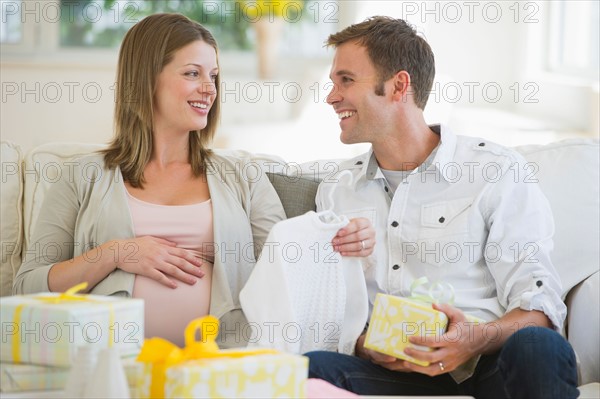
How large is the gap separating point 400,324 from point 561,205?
658 millimetres

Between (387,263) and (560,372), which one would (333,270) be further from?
(560,372)

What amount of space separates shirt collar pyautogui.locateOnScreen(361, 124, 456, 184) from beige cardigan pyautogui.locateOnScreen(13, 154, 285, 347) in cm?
24

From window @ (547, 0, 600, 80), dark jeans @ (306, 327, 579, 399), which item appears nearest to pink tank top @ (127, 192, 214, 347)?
dark jeans @ (306, 327, 579, 399)

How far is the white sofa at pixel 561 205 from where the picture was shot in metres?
2.00

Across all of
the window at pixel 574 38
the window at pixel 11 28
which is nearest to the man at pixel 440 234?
the window at pixel 574 38

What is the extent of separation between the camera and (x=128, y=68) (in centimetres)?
218

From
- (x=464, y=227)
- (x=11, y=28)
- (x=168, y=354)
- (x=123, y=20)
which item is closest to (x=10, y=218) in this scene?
(x=168, y=354)

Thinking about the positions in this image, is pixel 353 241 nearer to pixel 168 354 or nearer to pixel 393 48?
pixel 393 48

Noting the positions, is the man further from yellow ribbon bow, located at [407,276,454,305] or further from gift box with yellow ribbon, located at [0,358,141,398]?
gift box with yellow ribbon, located at [0,358,141,398]

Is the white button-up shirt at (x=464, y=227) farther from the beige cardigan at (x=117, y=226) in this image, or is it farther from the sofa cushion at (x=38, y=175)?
the sofa cushion at (x=38, y=175)

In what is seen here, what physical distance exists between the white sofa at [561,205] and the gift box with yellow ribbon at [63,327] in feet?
2.59

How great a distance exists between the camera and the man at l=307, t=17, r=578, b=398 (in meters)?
1.72

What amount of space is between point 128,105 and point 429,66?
2.61 feet

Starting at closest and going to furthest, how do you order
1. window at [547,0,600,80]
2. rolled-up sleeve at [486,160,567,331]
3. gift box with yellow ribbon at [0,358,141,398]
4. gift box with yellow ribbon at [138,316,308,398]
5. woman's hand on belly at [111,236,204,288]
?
gift box with yellow ribbon at [138,316,308,398], gift box with yellow ribbon at [0,358,141,398], rolled-up sleeve at [486,160,567,331], woman's hand on belly at [111,236,204,288], window at [547,0,600,80]
